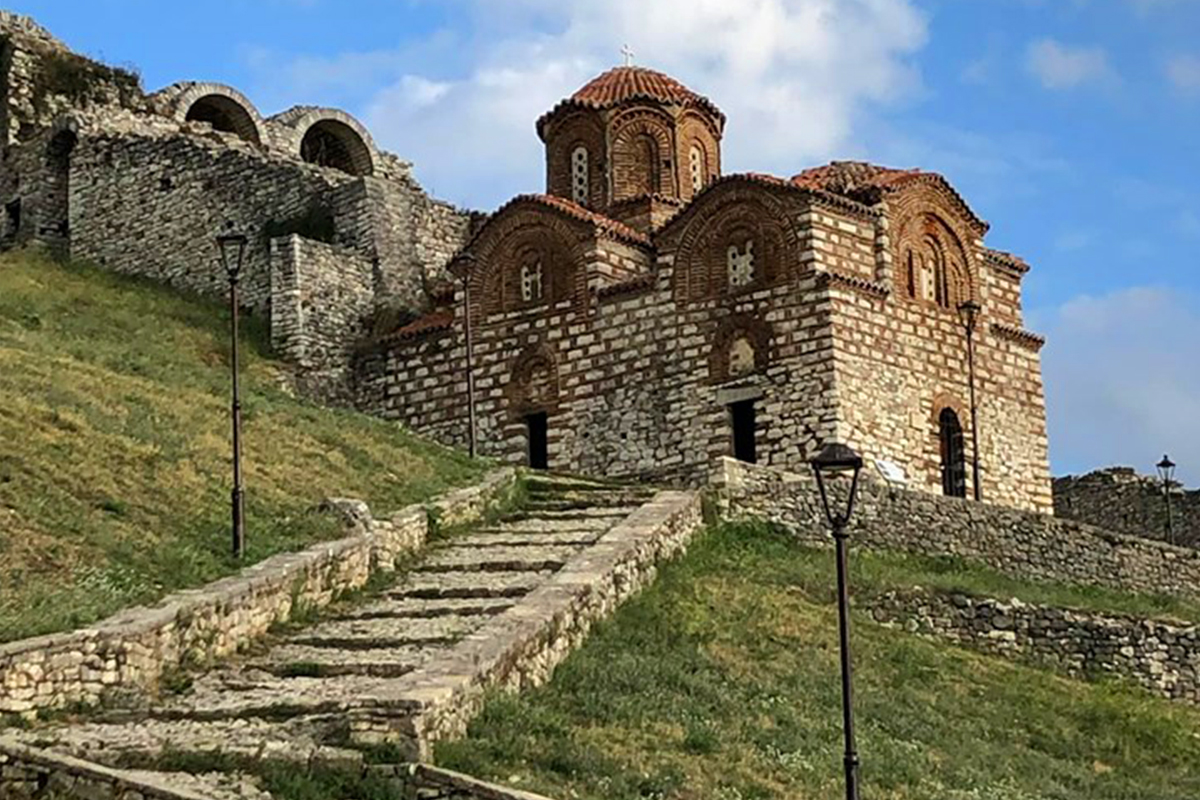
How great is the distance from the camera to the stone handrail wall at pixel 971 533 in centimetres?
2430

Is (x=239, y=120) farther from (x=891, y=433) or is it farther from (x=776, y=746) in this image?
(x=776, y=746)

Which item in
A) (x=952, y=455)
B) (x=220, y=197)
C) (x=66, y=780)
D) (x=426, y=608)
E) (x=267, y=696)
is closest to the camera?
(x=66, y=780)

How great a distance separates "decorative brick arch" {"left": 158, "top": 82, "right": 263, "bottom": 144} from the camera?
3897cm

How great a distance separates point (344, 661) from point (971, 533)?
38.1 feet

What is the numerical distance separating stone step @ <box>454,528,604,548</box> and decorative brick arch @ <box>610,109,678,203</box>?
12.3m

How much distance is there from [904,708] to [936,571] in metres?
6.31

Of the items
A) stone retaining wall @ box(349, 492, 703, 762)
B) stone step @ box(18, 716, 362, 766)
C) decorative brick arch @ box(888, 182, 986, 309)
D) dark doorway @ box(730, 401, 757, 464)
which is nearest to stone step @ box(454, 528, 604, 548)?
stone retaining wall @ box(349, 492, 703, 762)

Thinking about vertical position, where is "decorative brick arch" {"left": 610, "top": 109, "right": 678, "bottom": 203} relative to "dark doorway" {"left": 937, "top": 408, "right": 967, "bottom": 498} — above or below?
above

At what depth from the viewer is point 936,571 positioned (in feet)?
79.6

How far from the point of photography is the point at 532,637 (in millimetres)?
16344

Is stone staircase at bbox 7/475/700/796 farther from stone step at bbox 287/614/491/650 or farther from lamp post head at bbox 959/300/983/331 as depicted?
lamp post head at bbox 959/300/983/331

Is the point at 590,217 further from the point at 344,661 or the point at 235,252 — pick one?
the point at 344,661

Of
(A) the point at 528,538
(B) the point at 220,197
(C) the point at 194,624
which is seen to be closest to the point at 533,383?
(B) the point at 220,197

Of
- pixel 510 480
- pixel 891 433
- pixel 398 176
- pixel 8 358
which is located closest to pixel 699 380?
pixel 891 433
